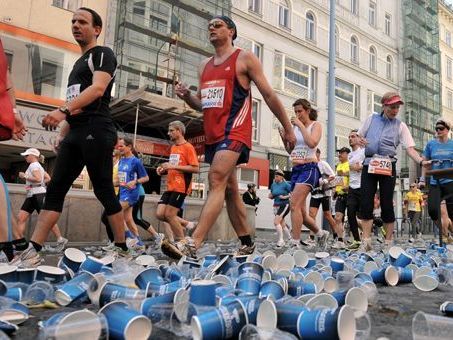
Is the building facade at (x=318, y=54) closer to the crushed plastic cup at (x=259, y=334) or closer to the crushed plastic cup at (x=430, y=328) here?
the crushed plastic cup at (x=430, y=328)

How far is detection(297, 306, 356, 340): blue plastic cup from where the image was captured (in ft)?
5.03

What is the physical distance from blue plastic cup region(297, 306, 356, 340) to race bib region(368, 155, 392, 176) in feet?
13.8

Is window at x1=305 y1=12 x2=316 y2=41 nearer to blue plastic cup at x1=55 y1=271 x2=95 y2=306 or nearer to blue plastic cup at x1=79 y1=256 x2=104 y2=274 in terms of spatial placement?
blue plastic cup at x1=79 y1=256 x2=104 y2=274

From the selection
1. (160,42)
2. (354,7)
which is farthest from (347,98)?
(160,42)

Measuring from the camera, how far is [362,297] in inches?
84.8

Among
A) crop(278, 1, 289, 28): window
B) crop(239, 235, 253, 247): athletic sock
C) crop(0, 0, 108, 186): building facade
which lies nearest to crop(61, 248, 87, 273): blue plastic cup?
crop(239, 235, 253, 247): athletic sock

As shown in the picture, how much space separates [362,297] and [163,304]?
0.94 meters

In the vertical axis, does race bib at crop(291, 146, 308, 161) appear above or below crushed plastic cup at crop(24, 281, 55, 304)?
above

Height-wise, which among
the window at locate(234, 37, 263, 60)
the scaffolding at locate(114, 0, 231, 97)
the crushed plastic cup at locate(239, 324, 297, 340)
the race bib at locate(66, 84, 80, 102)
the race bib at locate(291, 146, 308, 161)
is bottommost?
the crushed plastic cup at locate(239, 324, 297, 340)

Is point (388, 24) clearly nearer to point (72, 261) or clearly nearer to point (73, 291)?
point (72, 261)

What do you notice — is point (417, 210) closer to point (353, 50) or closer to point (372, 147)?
point (372, 147)

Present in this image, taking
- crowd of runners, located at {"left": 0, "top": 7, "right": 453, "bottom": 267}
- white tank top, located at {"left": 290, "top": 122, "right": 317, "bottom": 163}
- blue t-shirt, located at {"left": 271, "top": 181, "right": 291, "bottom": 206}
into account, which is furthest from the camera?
blue t-shirt, located at {"left": 271, "top": 181, "right": 291, "bottom": 206}

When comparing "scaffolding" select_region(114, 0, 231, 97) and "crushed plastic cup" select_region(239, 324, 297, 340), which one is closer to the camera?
"crushed plastic cup" select_region(239, 324, 297, 340)

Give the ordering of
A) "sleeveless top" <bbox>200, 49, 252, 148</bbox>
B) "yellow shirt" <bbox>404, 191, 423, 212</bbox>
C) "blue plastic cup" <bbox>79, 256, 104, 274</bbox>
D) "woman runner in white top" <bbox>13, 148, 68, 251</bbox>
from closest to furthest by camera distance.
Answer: "blue plastic cup" <bbox>79, 256, 104, 274</bbox> < "sleeveless top" <bbox>200, 49, 252, 148</bbox> < "woman runner in white top" <bbox>13, 148, 68, 251</bbox> < "yellow shirt" <bbox>404, 191, 423, 212</bbox>
